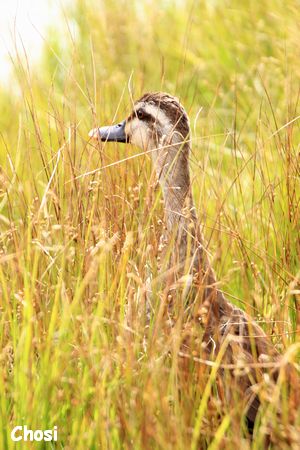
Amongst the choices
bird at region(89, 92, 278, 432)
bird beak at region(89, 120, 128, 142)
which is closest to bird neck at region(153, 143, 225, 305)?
bird at region(89, 92, 278, 432)

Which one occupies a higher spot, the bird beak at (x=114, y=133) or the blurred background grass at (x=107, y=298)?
the bird beak at (x=114, y=133)

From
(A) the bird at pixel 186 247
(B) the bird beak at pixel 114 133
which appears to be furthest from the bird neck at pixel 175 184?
(B) the bird beak at pixel 114 133

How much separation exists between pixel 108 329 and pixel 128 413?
37 centimetres

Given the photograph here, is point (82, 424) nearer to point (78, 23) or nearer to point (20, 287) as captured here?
point (20, 287)

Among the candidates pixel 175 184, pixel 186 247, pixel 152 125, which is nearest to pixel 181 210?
pixel 186 247

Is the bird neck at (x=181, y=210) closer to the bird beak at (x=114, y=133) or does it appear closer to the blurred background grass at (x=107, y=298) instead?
the blurred background grass at (x=107, y=298)

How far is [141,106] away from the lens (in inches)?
174

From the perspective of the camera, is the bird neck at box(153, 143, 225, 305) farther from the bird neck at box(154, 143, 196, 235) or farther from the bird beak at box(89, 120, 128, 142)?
the bird beak at box(89, 120, 128, 142)

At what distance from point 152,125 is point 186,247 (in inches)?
24.5

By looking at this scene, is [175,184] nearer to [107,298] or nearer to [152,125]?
[152,125]

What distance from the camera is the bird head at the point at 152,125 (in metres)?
4.23

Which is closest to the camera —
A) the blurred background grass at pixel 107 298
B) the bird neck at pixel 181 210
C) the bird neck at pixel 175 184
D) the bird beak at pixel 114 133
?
the blurred background grass at pixel 107 298

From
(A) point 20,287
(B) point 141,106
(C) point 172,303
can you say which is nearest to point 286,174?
(B) point 141,106

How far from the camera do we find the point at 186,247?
4000 mm
